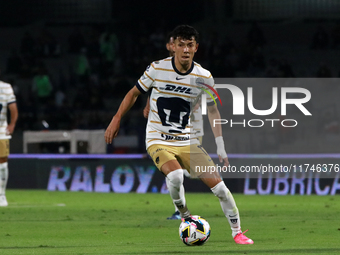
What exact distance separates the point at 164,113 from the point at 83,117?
39.3ft

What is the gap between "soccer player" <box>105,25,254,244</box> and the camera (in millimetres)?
6363

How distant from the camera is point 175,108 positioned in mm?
6484

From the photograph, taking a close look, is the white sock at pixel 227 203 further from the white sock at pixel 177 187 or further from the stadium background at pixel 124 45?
the stadium background at pixel 124 45

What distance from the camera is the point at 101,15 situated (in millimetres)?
22641

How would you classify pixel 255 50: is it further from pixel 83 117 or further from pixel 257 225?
pixel 257 225

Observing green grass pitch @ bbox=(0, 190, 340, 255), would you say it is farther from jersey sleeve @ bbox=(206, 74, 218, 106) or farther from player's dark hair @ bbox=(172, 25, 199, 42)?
player's dark hair @ bbox=(172, 25, 199, 42)

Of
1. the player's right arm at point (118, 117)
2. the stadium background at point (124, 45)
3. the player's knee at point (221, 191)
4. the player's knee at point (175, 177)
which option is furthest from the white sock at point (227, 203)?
the stadium background at point (124, 45)

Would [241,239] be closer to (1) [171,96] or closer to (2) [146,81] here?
(1) [171,96]

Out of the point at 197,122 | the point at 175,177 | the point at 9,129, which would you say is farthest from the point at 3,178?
the point at 175,177

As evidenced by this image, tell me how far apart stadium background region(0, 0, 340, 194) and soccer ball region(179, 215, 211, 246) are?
36.4 feet

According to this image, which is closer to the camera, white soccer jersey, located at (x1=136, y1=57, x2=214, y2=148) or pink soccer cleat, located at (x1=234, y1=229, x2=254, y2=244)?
pink soccer cleat, located at (x1=234, y1=229, x2=254, y2=244)

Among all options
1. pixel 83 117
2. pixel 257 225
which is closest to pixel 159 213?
pixel 257 225

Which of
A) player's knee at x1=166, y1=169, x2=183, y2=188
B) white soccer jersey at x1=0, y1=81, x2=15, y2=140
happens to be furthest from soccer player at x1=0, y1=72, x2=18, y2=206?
player's knee at x1=166, y1=169, x2=183, y2=188

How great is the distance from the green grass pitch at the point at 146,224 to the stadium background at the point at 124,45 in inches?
223
